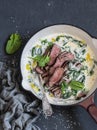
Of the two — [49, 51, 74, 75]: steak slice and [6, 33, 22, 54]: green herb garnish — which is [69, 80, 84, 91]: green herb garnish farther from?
[6, 33, 22, 54]: green herb garnish

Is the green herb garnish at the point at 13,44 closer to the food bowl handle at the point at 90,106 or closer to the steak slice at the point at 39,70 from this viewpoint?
the steak slice at the point at 39,70

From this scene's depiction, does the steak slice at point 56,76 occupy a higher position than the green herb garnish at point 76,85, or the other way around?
the steak slice at point 56,76

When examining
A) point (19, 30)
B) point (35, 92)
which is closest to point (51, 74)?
point (35, 92)

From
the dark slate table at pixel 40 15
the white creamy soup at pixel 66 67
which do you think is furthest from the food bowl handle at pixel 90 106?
the dark slate table at pixel 40 15

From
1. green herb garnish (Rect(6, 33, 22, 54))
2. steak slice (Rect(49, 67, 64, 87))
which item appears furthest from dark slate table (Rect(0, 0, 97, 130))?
steak slice (Rect(49, 67, 64, 87))

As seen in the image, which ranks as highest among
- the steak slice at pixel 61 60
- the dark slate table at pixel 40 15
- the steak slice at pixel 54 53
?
the dark slate table at pixel 40 15

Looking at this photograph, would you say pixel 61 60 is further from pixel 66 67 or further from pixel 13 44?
pixel 13 44

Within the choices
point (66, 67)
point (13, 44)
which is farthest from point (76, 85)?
point (13, 44)

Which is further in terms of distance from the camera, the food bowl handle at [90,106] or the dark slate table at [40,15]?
the dark slate table at [40,15]
